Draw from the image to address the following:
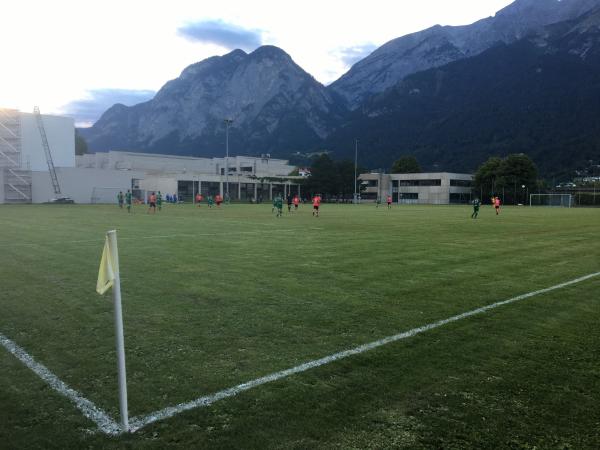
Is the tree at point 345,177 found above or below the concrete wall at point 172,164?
below

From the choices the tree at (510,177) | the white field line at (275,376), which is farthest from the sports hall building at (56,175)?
the white field line at (275,376)

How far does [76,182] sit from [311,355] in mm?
74441

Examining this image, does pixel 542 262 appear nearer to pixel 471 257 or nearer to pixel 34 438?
pixel 471 257

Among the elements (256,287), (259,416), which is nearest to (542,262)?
(256,287)

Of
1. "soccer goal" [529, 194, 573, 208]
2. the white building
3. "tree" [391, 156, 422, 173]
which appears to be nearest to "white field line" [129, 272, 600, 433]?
the white building

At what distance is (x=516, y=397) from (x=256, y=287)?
5457mm

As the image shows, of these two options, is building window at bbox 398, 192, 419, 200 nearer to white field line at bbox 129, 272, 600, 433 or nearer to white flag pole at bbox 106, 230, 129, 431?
white field line at bbox 129, 272, 600, 433

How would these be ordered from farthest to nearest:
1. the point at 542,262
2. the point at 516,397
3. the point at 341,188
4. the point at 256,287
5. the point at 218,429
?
the point at 341,188 < the point at 542,262 < the point at 256,287 < the point at 516,397 < the point at 218,429

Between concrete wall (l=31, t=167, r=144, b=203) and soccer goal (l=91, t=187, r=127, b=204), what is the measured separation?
0.50 meters

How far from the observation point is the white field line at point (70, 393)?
3.78 metres

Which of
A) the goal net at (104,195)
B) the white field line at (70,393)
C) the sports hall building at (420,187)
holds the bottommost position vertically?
the white field line at (70,393)

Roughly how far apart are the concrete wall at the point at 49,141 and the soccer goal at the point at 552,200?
8677 cm

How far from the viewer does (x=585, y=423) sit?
12.7 ft

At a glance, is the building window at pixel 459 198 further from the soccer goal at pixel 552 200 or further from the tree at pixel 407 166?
the soccer goal at pixel 552 200
